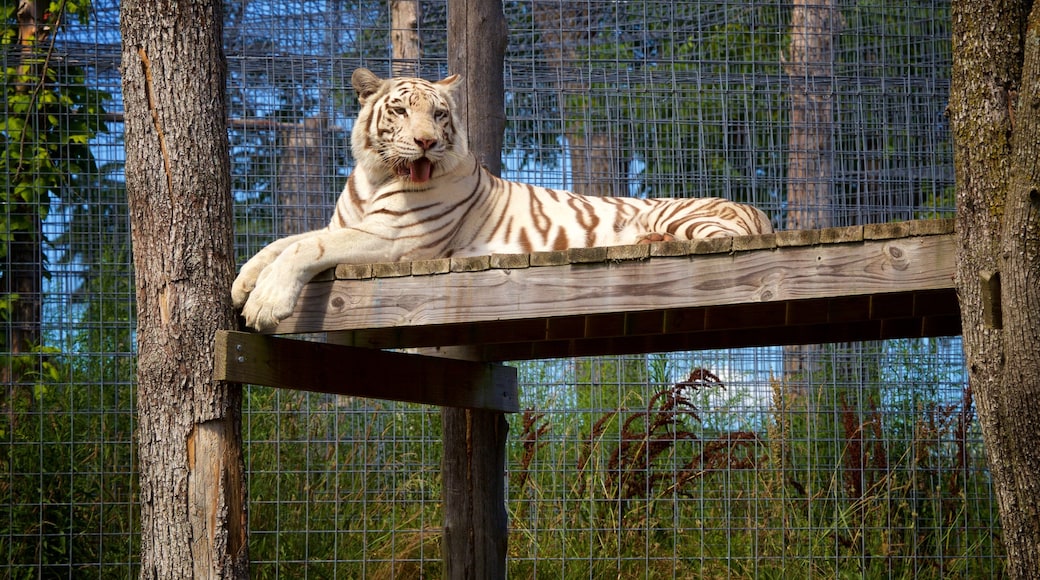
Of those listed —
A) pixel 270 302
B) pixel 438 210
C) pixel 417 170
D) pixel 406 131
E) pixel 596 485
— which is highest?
pixel 406 131

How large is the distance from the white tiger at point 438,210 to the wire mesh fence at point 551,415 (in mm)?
1447

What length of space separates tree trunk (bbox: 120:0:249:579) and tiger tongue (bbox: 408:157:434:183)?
0.57m

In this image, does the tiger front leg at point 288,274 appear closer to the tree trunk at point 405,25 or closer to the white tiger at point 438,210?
the white tiger at point 438,210

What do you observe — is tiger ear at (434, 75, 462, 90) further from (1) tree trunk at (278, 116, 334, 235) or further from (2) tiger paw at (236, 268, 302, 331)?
(1) tree trunk at (278, 116, 334, 235)

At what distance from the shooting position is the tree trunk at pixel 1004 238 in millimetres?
1873

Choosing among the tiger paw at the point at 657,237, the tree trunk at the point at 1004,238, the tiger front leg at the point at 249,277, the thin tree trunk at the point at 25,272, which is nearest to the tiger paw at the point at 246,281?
the tiger front leg at the point at 249,277

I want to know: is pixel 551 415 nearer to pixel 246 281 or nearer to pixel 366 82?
pixel 366 82

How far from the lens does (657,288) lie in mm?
2395

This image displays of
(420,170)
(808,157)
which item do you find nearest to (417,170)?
(420,170)

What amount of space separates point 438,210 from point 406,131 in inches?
10.1

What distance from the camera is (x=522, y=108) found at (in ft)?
18.6

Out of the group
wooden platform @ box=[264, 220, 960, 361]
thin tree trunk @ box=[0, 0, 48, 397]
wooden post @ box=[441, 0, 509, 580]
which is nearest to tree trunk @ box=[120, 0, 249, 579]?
wooden platform @ box=[264, 220, 960, 361]

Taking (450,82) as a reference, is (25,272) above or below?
below

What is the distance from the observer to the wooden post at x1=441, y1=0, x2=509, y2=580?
366cm
